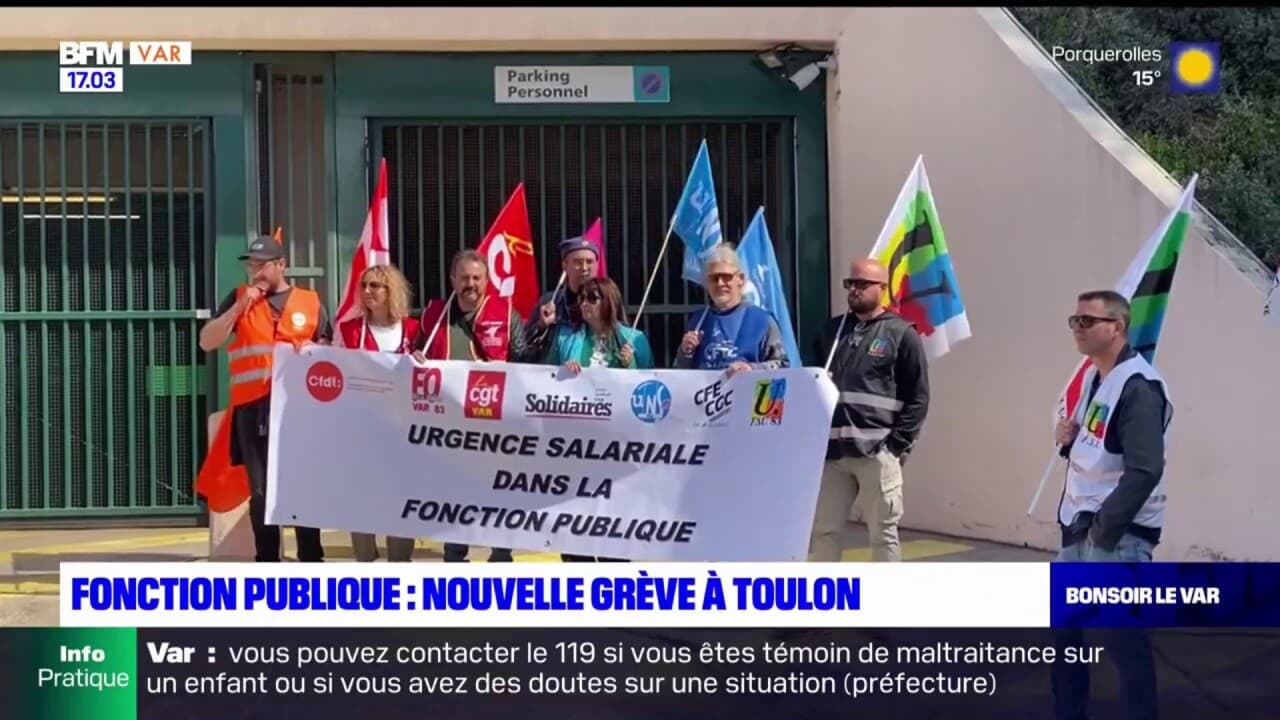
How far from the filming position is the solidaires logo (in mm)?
6473

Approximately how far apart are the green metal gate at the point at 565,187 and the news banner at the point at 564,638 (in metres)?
4.98

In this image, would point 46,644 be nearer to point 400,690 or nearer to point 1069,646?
point 400,690

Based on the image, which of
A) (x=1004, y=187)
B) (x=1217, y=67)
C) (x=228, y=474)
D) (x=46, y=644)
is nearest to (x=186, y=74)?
(x=228, y=474)

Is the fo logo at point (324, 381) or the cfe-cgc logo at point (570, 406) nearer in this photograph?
the cfe-cgc logo at point (570, 406)

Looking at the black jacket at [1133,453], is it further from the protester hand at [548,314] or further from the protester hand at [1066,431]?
the protester hand at [548,314]

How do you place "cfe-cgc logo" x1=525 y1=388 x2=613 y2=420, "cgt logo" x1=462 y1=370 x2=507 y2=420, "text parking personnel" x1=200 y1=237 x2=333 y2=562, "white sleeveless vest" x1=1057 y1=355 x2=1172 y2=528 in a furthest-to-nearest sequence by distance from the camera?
"text parking personnel" x1=200 y1=237 x2=333 y2=562 → "cgt logo" x1=462 y1=370 x2=507 y2=420 → "cfe-cgc logo" x1=525 y1=388 x2=613 y2=420 → "white sleeveless vest" x1=1057 y1=355 x2=1172 y2=528

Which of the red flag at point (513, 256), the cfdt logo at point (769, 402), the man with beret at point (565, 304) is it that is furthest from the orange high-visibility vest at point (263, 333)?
the cfdt logo at point (769, 402)

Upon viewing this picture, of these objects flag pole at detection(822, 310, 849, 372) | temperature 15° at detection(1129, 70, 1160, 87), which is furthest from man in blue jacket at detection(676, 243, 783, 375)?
temperature 15° at detection(1129, 70, 1160, 87)

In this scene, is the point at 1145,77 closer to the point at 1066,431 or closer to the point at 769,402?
the point at 769,402

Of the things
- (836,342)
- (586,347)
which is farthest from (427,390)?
(836,342)

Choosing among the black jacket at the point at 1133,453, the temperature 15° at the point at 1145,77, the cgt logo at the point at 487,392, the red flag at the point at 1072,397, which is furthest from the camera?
the temperature 15° at the point at 1145,77

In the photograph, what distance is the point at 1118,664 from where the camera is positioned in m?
5.61

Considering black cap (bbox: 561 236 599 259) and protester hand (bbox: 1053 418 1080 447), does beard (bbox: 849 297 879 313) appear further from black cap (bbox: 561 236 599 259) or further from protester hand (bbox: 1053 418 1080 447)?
protester hand (bbox: 1053 418 1080 447)

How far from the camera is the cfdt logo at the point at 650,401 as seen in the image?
22.9 ft
